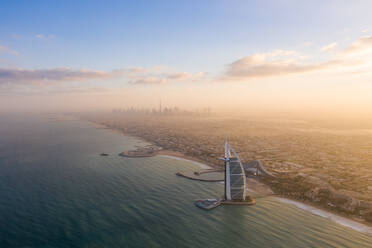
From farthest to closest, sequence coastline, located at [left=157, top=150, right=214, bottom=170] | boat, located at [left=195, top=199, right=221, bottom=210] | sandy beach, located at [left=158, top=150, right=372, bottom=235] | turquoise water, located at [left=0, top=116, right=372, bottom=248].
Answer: coastline, located at [left=157, top=150, right=214, bottom=170] < boat, located at [left=195, top=199, right=221, bottom=210] < sandy beach, located at [left=158, top=150, right=372, bottom=235] < turquoise water, located at [left=0, top=116, right=372, bottom=248]

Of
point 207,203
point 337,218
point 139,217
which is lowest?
point 337,218

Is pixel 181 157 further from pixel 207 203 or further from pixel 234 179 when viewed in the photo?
pixel 234 179

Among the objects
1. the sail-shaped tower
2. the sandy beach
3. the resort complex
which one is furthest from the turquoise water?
the sail-shaped tower

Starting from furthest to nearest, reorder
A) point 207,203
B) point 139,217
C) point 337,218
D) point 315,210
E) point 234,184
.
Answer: point 234,184 < point 207,203 < point 315,210 < point 337,218 < point 139,217

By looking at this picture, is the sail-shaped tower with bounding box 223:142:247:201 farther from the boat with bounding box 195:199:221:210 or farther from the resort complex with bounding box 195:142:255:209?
the boat with bounding box 195:199:221:210

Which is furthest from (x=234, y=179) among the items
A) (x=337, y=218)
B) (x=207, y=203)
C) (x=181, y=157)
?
(x=181, y=157)

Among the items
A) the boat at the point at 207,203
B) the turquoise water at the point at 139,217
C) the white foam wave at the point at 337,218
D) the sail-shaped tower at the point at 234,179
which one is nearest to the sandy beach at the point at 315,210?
the white foam wave at the point at 337,218

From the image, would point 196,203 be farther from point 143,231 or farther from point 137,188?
point 137,188

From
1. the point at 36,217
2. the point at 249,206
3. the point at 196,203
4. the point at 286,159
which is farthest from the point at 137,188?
the point at 286,159
